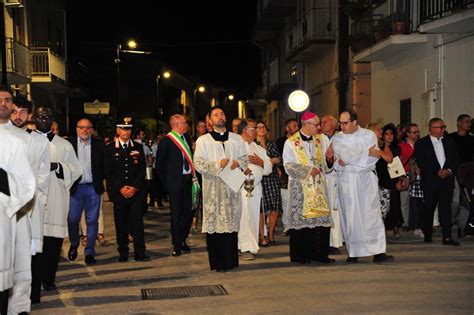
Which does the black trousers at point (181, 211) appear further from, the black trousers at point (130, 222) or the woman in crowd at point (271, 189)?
the woman in crowd at point (271, 189)

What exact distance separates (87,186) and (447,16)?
815 centimetres

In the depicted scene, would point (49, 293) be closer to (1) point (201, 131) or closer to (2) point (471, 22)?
(1) point (201, 131)

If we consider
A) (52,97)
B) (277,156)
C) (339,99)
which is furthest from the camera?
(52,97)

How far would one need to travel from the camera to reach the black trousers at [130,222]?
445 inches

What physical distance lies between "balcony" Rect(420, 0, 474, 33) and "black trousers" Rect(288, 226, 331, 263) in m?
6.54

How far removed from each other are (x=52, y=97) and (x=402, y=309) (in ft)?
97.0

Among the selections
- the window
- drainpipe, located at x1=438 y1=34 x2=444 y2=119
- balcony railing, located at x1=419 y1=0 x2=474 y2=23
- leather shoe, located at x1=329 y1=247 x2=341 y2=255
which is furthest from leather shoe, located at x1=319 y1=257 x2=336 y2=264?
the window

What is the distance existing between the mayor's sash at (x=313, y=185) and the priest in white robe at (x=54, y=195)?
3.03 m

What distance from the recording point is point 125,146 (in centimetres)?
1159

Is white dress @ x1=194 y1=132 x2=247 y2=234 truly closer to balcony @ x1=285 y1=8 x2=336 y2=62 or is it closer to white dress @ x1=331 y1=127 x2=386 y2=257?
white dress @ x1=331 y1=127 x2=386 y2=257

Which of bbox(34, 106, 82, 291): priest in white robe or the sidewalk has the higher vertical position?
bbox(34, 106, 82, 291): priest in white robe

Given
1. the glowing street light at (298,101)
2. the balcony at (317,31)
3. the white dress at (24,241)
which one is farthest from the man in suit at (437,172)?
the balcony at (317,31)

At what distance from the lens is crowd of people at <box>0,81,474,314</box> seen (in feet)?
29.8

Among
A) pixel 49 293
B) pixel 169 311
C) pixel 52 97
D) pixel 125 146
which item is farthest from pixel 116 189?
pixel 52 97
